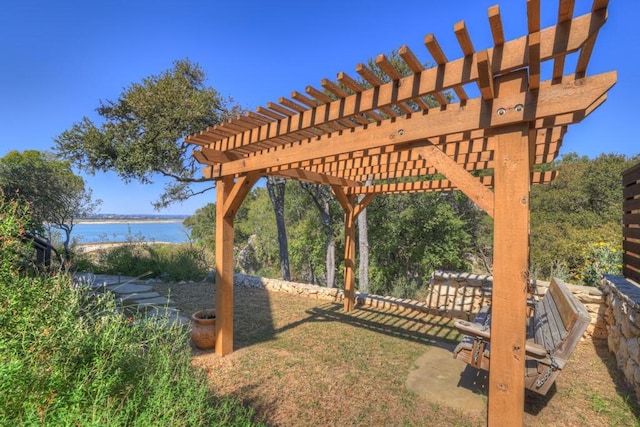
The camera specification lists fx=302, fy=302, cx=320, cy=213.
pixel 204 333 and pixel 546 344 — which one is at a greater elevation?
pixel 546 344

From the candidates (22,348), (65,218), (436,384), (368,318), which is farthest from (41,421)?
(65,218)

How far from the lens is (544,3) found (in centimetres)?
139

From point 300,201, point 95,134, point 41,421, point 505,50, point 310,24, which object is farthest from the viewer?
point 300,201

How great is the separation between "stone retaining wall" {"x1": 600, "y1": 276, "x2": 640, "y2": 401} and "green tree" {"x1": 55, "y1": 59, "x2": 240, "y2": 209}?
9.25 metres

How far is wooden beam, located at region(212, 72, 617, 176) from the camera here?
1.57 meters

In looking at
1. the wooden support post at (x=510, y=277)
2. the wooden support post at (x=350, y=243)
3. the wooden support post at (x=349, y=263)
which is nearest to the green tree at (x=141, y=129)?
the wooden support post at (x=350, y=243)

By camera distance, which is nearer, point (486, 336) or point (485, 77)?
point (485, 77)

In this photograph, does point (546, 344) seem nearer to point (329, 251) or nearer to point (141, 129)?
point (329, 251)

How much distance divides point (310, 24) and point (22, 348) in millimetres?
8169

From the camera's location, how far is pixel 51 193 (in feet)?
28.6

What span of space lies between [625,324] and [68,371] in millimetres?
4907

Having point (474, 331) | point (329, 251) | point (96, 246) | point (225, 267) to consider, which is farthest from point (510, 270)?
point (96, 246)

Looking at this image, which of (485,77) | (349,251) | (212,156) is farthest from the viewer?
(349,251)

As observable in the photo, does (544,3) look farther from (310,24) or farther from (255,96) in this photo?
(255,96)
